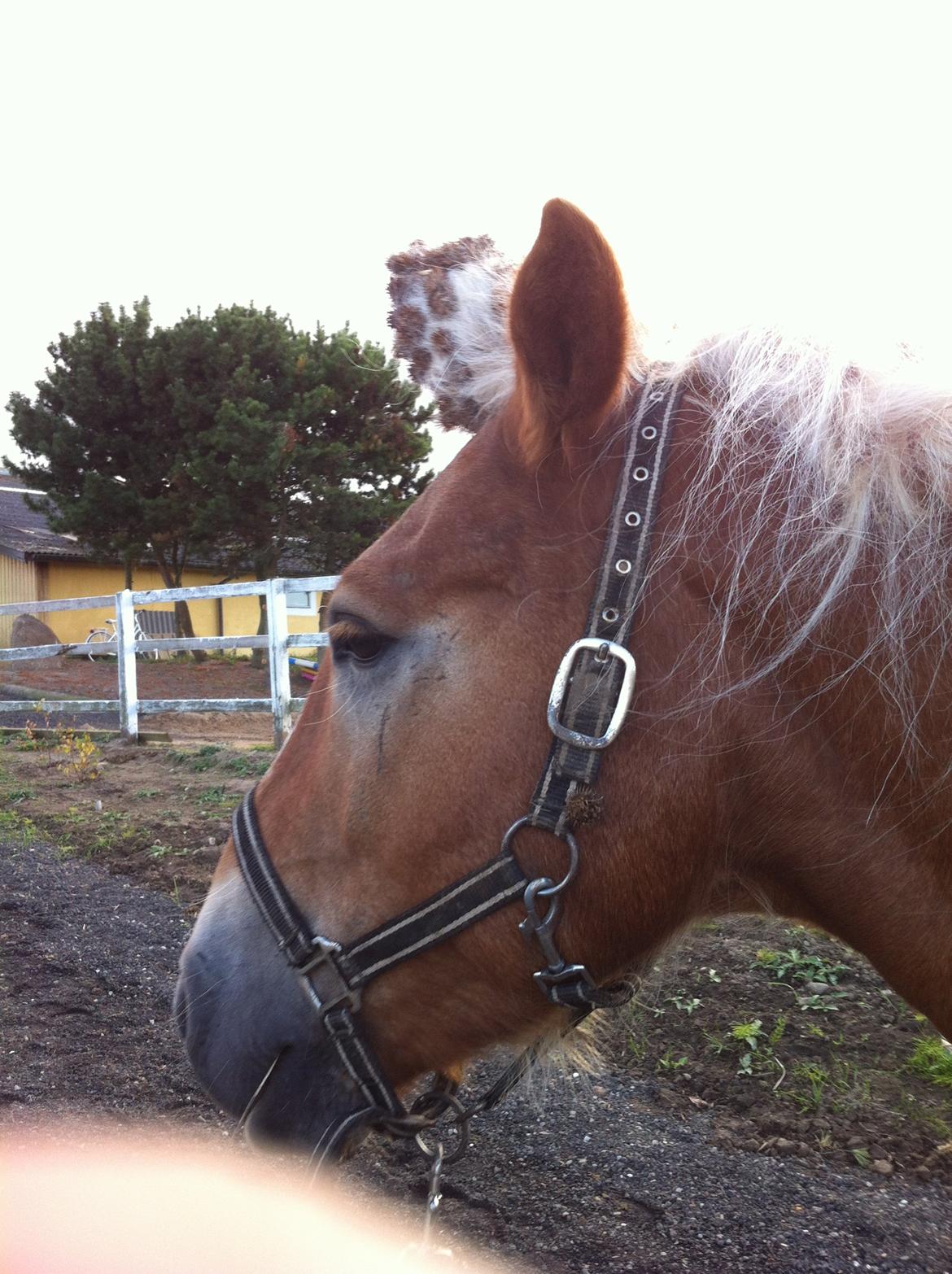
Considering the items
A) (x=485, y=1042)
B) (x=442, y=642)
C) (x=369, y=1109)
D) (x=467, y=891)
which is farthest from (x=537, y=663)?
(x=369, y=1109)

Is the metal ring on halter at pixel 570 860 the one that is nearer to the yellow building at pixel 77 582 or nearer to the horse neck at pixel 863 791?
the horse neck at pixel 863 791

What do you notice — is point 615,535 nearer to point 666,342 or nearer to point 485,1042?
point 666,342

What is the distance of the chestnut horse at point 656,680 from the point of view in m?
1.29

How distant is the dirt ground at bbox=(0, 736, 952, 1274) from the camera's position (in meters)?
2.07

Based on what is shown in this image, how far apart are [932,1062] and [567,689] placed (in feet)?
6.91

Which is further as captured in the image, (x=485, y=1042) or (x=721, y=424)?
(x=485, y=1042)

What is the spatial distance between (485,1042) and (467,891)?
305mm

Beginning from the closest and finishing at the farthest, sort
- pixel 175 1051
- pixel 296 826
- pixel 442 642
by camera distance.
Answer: pixel 442 642 → pixel 296 826 → pixel 175 1051

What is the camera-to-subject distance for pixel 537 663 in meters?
1.36

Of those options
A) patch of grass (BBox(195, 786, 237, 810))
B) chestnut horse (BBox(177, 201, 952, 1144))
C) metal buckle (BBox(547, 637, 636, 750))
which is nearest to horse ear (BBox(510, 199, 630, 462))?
chestnut horse (BBox(177, 201, 952, 1144))

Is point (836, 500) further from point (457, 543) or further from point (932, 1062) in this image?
point (932, 1062)

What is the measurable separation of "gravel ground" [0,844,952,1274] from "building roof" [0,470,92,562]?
21.1 metres

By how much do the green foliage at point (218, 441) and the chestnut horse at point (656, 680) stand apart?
16.0 metres

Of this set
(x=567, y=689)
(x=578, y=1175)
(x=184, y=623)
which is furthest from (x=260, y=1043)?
(x=184, y=623)
